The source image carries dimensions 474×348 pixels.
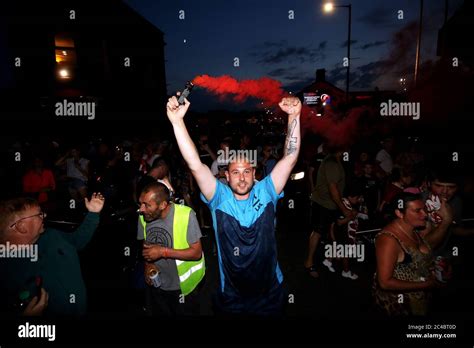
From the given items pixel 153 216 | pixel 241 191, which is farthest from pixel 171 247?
pixel 241 191

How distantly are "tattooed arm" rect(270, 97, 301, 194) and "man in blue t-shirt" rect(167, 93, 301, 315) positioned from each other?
0.27m

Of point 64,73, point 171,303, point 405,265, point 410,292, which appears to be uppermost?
point 64,73

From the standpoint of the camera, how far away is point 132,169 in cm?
805

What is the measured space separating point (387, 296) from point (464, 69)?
1666cm

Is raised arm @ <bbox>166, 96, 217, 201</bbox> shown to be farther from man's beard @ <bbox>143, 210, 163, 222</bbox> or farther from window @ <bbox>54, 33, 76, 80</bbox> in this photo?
window @ <bbox>54, 33, 76, 80</bbox>

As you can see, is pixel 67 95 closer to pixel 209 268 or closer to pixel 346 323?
pixel 209 268

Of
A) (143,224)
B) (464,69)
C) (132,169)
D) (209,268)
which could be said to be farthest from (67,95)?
(464,69)

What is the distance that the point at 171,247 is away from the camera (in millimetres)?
3340

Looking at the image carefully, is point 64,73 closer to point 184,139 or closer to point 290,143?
point 184,139

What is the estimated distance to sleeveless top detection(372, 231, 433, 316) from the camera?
2.95 meters

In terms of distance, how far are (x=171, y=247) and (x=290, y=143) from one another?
1.77 meters

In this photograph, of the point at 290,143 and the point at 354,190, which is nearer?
the point at 290,143

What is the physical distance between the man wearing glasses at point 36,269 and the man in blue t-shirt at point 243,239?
4.68 feet

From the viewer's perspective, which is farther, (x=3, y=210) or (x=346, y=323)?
(x=346, y=323)
